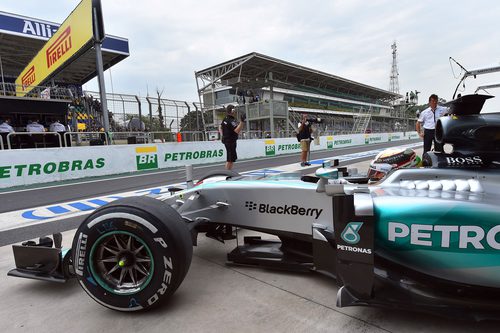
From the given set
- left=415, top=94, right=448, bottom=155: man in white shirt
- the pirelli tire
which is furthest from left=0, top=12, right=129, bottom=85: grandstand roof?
the pirelli tire

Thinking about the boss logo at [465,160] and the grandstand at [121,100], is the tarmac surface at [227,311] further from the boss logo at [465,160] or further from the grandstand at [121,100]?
the grandstand at [121,100]

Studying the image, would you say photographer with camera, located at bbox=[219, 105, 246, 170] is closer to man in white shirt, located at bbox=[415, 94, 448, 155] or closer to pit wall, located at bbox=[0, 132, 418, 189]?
man in white shirt, located at bbox=[415, 94, 448, 155]

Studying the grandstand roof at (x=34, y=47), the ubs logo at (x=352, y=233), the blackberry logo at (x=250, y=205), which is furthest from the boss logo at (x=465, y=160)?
the grandstand roof at (x=34, y=47)

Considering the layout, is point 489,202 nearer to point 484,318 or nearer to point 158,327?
point 484,318

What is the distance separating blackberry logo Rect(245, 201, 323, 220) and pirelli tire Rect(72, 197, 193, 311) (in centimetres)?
56

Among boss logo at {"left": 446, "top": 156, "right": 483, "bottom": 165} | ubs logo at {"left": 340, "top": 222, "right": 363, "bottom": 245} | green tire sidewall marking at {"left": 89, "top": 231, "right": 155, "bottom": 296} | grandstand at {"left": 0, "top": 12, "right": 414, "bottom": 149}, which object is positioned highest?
grandstand at {"left": 0, "top": 12, "right": 414, "bottom": 149}

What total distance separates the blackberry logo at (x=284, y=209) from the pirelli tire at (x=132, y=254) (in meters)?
0.56

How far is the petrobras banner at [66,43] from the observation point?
11.4 meters

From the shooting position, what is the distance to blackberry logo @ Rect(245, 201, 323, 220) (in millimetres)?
1991

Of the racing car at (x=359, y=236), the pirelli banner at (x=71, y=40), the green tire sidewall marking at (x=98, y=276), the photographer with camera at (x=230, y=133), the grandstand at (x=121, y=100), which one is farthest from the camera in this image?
the grandstand at (x=121, y=100)

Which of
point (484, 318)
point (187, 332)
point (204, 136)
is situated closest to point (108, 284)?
point (187, 332)

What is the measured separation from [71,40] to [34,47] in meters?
10.7

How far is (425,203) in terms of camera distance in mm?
1539

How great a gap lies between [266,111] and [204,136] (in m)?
10.4
